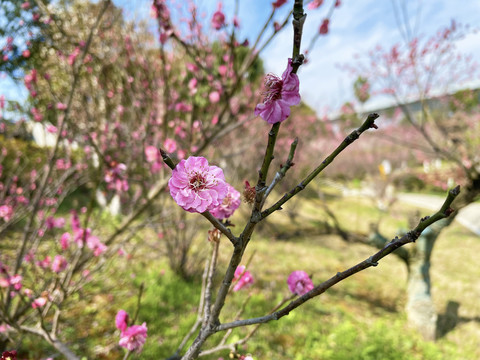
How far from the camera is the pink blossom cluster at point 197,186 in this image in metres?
0.61

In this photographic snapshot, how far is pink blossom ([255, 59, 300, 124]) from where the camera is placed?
570 mm

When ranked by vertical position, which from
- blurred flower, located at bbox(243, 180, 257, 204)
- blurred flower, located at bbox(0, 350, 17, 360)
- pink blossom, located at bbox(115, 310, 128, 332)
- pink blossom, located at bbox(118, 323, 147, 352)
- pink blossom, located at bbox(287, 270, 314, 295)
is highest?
pink blossom, located at bbox(287, 270, 314, 295)

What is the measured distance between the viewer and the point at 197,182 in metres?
0.65

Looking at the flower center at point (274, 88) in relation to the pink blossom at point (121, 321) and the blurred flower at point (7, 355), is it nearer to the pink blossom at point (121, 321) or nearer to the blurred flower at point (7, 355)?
the blurred flower at point (7, 355)

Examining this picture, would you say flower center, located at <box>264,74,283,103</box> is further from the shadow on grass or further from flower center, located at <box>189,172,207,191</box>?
the shadow on grass

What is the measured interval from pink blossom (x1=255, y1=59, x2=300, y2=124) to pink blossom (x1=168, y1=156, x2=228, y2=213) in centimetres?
19

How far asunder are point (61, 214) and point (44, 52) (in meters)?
5.54

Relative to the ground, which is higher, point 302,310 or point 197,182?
point 302,310

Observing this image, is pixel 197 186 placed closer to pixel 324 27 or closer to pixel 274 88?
pixel 274 88

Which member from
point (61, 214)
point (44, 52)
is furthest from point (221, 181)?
point (61, 214)

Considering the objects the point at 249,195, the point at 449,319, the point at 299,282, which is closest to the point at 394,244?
the point at 249,195

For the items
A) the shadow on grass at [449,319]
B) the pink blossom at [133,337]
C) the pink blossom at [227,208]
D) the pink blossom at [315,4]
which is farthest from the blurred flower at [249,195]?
the shadow on grass at [449,319]

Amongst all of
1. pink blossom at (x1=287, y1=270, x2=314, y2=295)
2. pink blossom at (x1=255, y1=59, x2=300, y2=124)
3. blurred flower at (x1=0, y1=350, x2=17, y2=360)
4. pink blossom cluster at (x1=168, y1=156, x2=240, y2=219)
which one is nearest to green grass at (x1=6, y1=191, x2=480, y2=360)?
pink blossom at (x1=287, y1=270, x2=314, y2=295)

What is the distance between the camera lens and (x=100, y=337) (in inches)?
120
